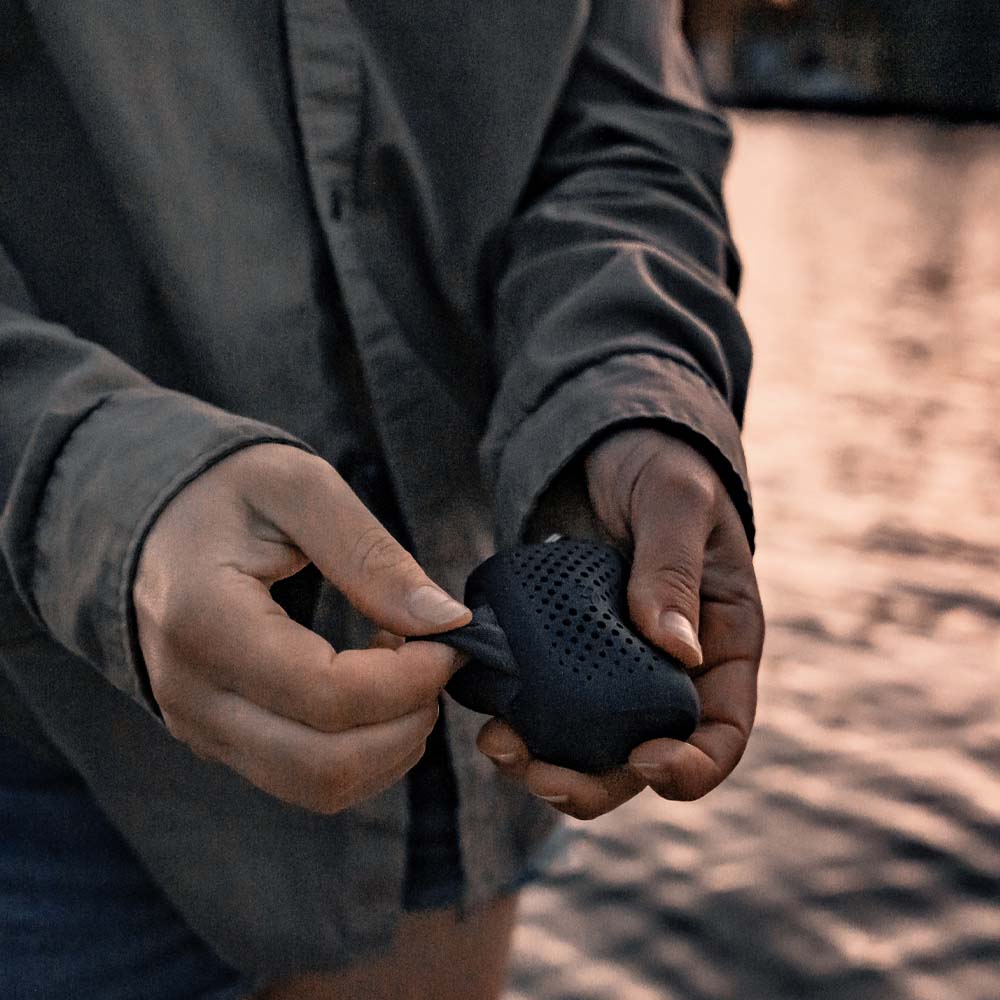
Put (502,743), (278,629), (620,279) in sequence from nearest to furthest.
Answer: (278,629) < (502,743) < (620,279)

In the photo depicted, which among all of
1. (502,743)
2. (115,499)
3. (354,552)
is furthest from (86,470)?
(502,743)

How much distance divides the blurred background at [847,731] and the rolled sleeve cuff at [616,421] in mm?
923

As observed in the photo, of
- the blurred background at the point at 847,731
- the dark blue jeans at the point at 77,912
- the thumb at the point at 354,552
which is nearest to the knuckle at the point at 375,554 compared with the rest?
the thumb at the point at 354,552

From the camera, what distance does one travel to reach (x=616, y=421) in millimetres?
657

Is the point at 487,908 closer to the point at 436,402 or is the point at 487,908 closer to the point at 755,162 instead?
the point at 436,402

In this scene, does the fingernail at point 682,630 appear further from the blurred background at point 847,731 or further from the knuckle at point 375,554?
the blurred background at point 847,731

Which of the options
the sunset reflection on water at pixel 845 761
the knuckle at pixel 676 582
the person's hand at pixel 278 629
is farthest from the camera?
the sunset reflection on water at pixel 845 761

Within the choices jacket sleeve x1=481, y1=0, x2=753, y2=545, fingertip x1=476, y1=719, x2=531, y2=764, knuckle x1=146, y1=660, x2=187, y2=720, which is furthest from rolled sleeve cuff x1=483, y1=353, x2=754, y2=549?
knuckle x1=146, y1=660, x2=187, y2=720

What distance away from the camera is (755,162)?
1122 centimetres

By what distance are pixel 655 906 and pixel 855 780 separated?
0.43 meters

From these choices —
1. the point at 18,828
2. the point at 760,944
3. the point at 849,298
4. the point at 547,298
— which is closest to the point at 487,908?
the point at 18,828

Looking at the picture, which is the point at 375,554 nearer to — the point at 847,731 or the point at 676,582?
the point at 676,582

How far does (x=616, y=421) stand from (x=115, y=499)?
27 cm

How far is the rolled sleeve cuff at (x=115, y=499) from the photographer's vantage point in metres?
0.52
